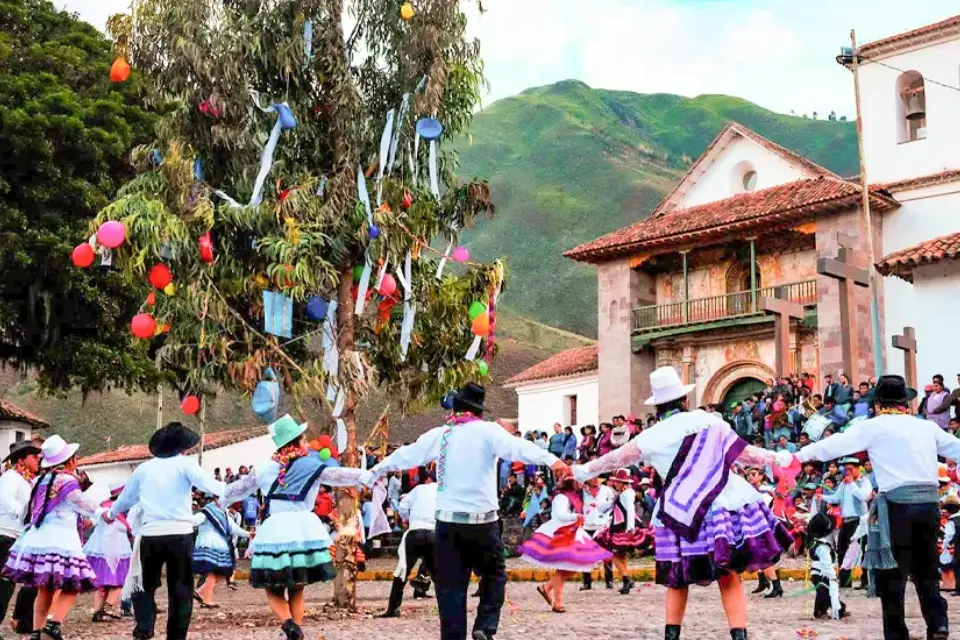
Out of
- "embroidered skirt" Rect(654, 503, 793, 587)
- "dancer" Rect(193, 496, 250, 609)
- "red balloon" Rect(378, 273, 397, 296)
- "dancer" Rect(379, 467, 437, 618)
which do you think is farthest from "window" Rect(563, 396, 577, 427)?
"embroidered skirt" Rect(654, 503, 793, 587)

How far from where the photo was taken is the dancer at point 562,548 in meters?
12.4

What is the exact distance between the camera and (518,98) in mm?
170500

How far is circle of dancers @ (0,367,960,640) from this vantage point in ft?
25.4

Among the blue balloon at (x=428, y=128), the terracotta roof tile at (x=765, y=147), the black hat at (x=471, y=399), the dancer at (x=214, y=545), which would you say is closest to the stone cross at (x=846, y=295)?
the terracotta roof tile at (x=765, y=147)

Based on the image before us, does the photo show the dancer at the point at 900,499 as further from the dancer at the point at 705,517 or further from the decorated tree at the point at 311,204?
the decorated tree at the point at 311,204

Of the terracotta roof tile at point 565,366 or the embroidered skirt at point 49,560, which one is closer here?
the embroidered skirt at point 49,560

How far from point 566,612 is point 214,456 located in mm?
37310

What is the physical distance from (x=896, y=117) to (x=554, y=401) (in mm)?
14013

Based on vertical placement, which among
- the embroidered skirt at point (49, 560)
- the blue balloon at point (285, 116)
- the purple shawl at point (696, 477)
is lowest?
the embroidered skirt at point (49, 560)

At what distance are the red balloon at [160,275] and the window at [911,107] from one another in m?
23.3

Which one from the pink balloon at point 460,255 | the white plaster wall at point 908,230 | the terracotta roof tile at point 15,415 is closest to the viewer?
the pink balloon at point 460,255

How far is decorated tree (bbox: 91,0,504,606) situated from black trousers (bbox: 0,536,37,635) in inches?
108

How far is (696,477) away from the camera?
7.75 metres

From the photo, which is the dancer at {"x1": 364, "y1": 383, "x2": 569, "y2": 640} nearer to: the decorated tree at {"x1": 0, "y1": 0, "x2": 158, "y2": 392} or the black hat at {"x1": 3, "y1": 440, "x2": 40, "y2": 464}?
the black hat at {"x1": 3, "y1": 440, "x2": 40, "y2": 464}
